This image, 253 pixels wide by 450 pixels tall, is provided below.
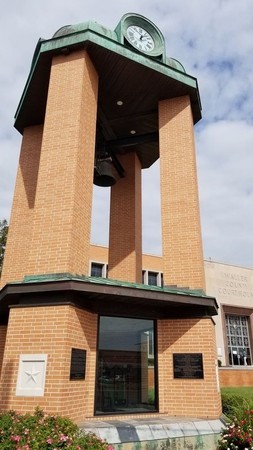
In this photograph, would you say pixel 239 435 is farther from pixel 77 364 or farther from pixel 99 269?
pixel 99 269

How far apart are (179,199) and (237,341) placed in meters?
25.8

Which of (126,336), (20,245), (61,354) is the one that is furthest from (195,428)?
(20,245)

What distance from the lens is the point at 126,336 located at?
9422 millimetres

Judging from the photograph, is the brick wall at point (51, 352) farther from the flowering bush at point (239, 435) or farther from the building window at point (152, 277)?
the building window at point (152, 277)

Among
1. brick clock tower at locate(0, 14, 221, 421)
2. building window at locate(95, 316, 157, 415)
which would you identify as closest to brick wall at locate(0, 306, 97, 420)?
brick clock tower at locate(0, 14, 221, 421)

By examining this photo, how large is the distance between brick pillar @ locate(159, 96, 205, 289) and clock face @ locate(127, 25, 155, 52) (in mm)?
1868

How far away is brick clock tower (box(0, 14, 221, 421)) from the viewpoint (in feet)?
25.6

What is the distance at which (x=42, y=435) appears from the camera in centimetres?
578

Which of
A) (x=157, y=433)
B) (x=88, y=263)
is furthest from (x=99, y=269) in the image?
(x=157, y=433)

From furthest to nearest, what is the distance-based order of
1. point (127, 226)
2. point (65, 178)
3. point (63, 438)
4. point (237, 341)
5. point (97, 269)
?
point (237, 341) → point (97, 269) → point (127, 226) → point (65, 178) → point (63, 438)

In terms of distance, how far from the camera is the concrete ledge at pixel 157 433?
7.04 m

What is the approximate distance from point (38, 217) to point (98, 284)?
250 cm

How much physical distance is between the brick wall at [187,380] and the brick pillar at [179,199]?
1227 mm

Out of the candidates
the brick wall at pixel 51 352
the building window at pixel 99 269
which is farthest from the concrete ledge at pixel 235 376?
the brick wall at pixel 51 352
